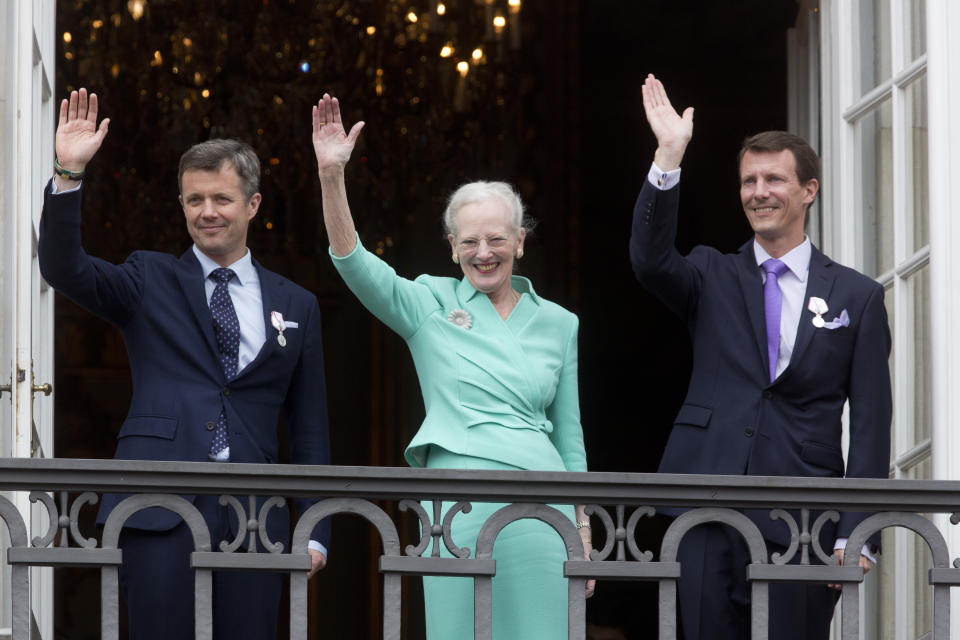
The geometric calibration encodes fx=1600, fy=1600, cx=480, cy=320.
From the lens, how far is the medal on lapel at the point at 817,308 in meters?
4.00

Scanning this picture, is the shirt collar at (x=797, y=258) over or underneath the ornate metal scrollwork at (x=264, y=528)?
over

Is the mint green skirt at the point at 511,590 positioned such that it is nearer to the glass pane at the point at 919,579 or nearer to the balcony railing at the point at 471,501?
the balcony railing at the point at 471,501

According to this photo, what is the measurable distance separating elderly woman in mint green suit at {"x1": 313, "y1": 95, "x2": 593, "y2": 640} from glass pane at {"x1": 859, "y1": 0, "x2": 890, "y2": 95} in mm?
1508

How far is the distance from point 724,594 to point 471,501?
67 centimetres

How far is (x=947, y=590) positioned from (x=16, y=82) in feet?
9.27

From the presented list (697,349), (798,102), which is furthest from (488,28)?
(697,349)

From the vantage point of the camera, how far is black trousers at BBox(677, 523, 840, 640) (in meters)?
3.84

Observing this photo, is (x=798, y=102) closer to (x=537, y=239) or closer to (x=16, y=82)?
(x=16, y=82)

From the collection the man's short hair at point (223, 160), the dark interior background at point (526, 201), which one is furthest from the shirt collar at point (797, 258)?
the dark interior background at point (526, 201)

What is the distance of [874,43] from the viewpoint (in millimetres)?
5059

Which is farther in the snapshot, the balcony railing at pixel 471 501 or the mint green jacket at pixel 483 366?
the mint green jacket at pixel 483 366

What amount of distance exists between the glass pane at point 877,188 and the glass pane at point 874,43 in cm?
12

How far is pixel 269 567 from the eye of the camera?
360 cm

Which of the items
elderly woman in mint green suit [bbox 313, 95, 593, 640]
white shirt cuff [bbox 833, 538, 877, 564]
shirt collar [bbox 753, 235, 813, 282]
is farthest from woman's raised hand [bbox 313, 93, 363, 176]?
white shirt cuff [bbox 833, 538, 877, 564]
